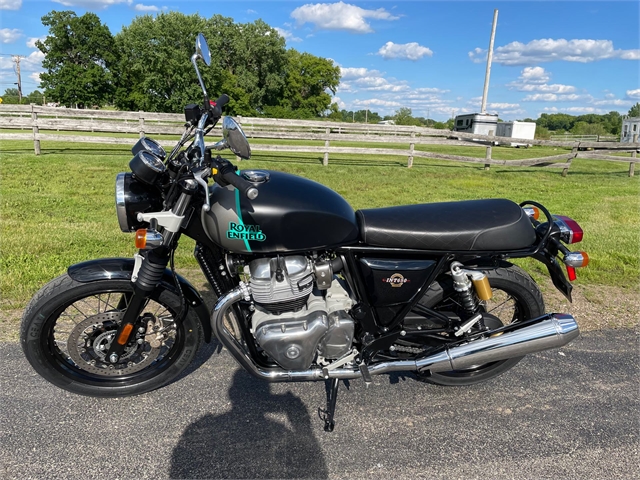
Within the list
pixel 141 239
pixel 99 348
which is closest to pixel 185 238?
pixel 99 348

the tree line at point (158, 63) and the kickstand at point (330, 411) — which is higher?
the tree line at point (158, 63)

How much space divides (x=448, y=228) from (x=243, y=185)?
120cm

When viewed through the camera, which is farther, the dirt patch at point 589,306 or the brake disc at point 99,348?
the dirt patch at point 589,306

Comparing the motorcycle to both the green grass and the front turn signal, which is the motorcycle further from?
the green grass

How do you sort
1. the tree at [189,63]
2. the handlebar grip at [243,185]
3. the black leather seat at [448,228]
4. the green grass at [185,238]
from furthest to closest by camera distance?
the tree at [189,63]
the green grass at [185,238]
the black leather seat at [448,228]
the handlebar grip at [243,185]

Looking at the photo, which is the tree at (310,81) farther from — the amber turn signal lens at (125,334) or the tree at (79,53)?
the amber turn signal lens at (125,334)

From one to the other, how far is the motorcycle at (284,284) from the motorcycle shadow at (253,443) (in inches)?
8.5

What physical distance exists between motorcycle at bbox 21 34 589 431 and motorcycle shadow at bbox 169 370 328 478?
0.21 meters

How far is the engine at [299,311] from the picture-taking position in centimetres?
239

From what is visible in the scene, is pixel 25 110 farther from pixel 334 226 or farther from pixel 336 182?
pixel 334 226

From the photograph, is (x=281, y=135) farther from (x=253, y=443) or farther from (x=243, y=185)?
(x=243, y=185)

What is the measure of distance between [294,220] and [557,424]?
80.5 inches

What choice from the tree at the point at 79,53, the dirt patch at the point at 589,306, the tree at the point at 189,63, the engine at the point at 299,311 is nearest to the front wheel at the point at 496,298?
the engine at the point at 299,311

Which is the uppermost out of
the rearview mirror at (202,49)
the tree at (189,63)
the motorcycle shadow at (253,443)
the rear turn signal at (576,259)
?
the tree at (189,63)
